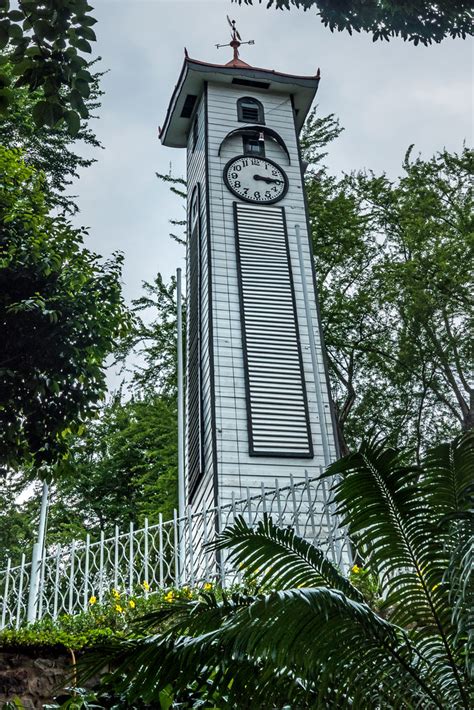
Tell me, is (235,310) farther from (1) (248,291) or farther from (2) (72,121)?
(2) (72,121)

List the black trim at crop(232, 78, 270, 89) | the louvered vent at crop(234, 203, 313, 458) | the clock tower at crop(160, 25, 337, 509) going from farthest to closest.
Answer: the black trim at crop(232, 78, 270, 89)
the louvered vent at crop(234, 203, 313, 458)
the clock tower at crop(160, 25, 337, 509)

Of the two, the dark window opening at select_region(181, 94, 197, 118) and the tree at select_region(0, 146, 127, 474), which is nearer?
the tree at select_region(0, 146, 127, 474)

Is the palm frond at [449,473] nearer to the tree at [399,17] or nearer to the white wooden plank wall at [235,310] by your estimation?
the tree at [399,17]

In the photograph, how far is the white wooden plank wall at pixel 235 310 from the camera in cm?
1141

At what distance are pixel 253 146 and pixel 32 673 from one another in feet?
36.0

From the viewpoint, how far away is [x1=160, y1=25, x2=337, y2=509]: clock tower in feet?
38.3

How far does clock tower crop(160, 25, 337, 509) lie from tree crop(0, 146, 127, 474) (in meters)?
2.87

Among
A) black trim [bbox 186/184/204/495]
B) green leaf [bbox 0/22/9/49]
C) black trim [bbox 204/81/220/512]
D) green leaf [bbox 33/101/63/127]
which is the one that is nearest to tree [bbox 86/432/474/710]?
green leaf [bbox 33/101/63/127]

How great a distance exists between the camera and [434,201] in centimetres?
1777

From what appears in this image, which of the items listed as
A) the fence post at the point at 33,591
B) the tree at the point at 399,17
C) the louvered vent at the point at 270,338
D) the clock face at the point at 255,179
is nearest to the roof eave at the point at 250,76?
the clock face at the point at 255,179

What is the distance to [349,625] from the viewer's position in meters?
3.69

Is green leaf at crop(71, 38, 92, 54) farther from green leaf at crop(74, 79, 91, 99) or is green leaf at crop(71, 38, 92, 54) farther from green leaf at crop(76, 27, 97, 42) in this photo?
green leaf at crop(74, 79, 91, 99)

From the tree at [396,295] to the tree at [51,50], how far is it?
12.9 m

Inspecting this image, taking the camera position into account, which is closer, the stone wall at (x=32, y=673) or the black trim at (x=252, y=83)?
the stone wall at (x=32, y=673)
